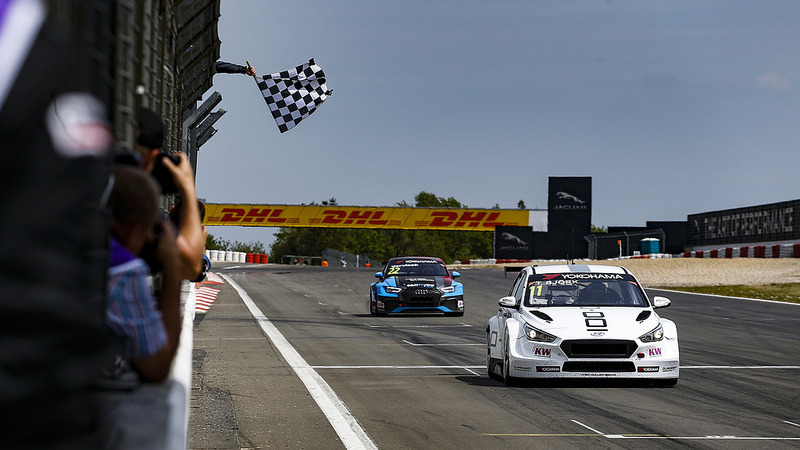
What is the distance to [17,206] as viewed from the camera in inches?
47.5

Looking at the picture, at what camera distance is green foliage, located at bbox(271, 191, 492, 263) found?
148m

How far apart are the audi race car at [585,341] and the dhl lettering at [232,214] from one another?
201 ft

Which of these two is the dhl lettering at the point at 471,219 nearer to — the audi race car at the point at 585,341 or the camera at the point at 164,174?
the audi race car at the point at 585,341

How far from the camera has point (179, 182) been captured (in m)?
2.36

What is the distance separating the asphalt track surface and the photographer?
548cm

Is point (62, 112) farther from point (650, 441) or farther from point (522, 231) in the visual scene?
point (522, 231)

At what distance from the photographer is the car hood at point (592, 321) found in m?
11.5

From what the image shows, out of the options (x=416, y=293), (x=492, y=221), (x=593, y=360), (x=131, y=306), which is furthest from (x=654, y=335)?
(x=492, y=221)

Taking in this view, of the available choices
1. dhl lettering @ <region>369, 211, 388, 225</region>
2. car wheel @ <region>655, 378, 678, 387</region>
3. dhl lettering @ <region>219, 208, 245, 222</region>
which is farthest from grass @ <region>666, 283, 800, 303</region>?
dhl lettering @ <region>219, 208, 245, 222</region>

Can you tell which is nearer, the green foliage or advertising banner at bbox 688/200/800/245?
advertising banner at bbox 688/200/800/245

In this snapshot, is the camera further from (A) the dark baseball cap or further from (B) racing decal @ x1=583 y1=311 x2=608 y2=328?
(B) racing decal @ x1=583 y1=311 x2=608 y2=328

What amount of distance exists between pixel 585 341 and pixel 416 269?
14.5m

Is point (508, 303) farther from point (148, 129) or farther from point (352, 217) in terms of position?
point (352, 217)

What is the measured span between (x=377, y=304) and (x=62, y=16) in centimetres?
2421
